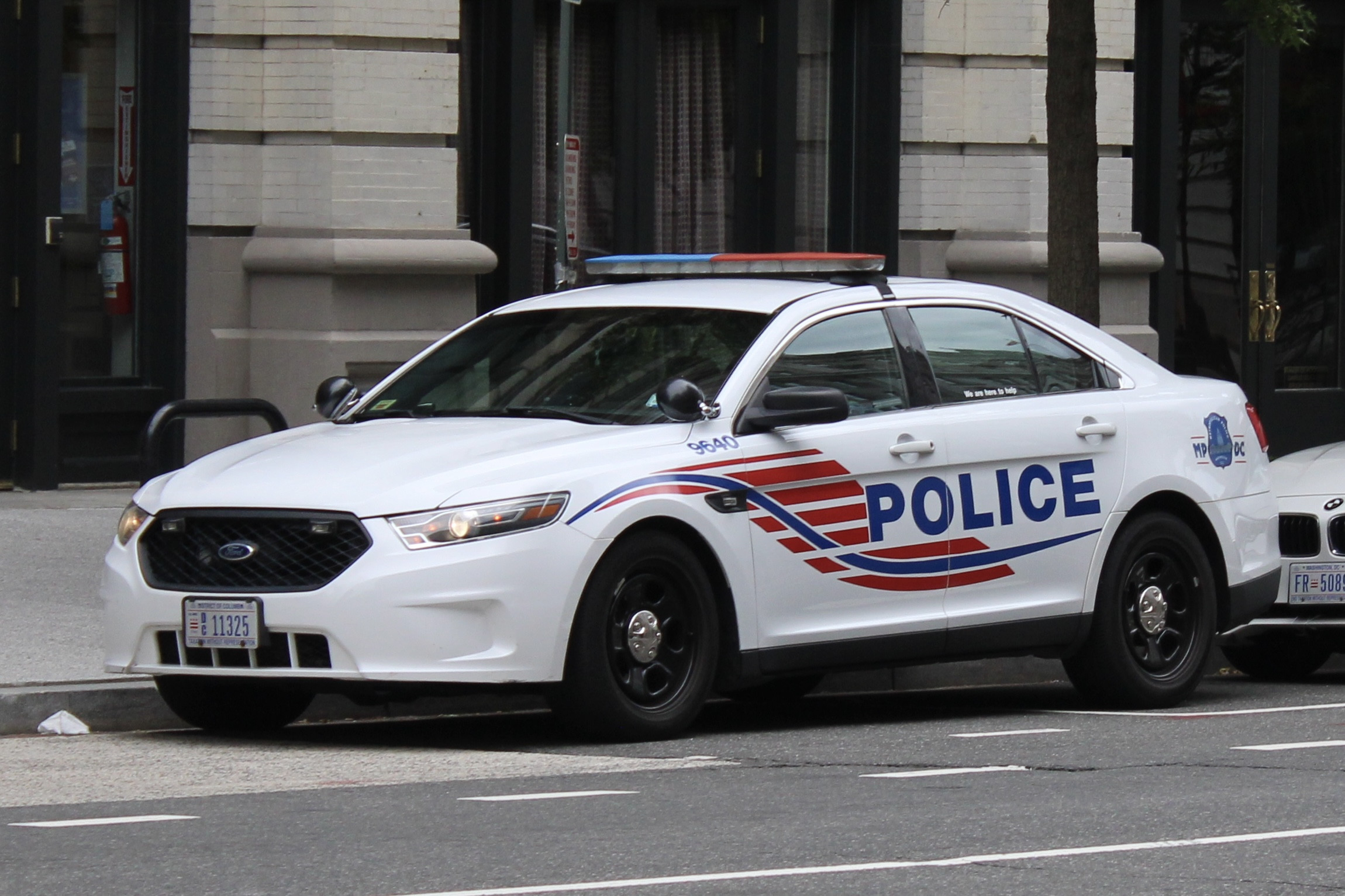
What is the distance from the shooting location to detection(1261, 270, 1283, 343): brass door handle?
19453 mm

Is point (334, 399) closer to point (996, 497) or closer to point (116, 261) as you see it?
point (996, 497)

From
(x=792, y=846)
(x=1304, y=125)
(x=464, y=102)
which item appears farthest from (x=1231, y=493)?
(x=1304, y=125)

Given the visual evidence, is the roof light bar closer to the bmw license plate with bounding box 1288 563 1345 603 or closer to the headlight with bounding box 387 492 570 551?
the headlight with bounding box 387 492 570 551

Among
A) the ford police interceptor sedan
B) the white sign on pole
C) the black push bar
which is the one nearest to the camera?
the ford police interceptor sedan

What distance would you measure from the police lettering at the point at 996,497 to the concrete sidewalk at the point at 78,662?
1.42m

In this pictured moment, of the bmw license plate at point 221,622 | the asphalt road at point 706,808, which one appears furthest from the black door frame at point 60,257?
the bmw license plate at point 221,622

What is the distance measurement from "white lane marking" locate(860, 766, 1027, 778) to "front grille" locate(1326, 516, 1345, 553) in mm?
3261

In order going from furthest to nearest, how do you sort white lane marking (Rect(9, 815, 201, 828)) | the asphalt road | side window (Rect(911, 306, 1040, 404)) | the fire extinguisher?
the fire extinguisher
side window (Rect(911, 306, 1040, 404))
white lane marking (Rect(9, 815, 201, 828))
the asphalt road

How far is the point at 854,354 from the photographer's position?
930cm

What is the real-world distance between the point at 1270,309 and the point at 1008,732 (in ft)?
36.6

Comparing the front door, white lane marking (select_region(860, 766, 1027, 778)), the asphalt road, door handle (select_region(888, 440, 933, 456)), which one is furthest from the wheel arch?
the front door

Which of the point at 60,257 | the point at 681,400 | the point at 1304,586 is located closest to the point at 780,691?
the point at 681,400

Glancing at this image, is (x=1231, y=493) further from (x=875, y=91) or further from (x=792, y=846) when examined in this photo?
(x=875, y=91)

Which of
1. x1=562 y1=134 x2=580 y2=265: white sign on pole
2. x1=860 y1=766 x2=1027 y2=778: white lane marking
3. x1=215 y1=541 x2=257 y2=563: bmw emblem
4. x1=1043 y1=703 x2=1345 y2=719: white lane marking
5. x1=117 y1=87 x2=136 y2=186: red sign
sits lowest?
x1=1043 y1=703 x2=1345 y2=719: white lane marking
